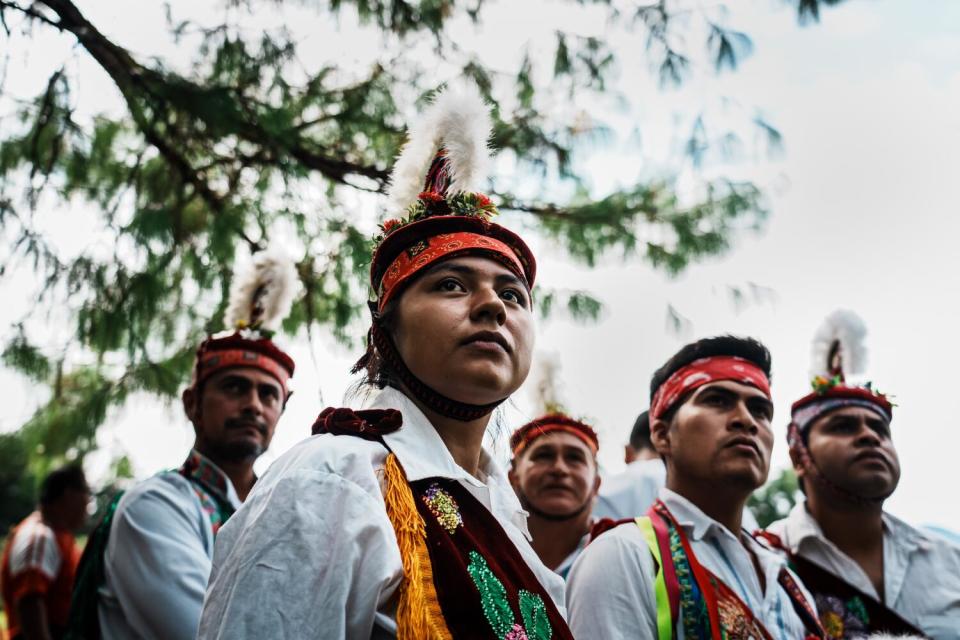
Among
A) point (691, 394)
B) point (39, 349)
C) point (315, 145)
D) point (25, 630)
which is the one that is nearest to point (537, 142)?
point (315, 145)

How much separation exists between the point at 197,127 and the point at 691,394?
8.71 feet

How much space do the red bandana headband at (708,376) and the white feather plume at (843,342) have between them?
1097 millimetres

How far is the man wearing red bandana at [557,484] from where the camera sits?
12.4 feet

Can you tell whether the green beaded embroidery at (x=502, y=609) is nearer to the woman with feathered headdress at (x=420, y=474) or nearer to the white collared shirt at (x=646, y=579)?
the woman with feathered headdress at (x=420, y=474)

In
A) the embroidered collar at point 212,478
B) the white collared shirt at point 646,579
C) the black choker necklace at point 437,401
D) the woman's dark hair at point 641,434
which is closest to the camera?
the black choker necklace at point 437,401

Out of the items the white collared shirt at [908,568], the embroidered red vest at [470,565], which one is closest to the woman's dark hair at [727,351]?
the white collared shirt at [908,568]

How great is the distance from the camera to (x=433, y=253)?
2078mm

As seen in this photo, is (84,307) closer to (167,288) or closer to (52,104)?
(167,288)

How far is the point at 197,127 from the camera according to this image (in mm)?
4012

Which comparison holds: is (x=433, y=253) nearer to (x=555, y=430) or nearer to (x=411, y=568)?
(x=411, y=568)

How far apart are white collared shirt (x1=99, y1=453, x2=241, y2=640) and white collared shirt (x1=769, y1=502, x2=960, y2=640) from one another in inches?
94.7

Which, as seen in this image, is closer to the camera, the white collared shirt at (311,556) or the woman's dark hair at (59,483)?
the white collared shirt at (311,556)

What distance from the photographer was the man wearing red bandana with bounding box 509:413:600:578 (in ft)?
12.4

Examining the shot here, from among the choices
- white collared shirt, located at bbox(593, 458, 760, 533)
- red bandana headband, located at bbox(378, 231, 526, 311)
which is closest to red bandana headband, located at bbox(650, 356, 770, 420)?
red bandana headband, located at bbox(378, 231, 526, 311)
